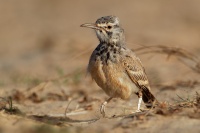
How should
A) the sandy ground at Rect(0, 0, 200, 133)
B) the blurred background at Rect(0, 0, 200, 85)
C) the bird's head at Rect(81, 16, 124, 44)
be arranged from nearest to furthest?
1. the sandy ground at Rect(0, 0, 200, 133)
2. the bird's head at Rect(81, 16, 124, 44)
3. the blurred background at Rect(0, 0, 200, 85)

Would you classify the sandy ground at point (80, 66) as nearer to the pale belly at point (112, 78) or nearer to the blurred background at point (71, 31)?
the blurred background at point (71, 31)

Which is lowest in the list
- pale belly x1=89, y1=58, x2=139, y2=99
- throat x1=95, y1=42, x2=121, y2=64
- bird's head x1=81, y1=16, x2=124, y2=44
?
pale belly x1=89, y1=58, x2=139, y2=99

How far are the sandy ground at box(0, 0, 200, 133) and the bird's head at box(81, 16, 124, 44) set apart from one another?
Result: 0.88m

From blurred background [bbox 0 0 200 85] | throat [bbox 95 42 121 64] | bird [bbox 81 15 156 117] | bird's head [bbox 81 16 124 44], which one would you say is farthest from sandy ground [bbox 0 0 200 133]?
bird's head [bbox 81 16 124 44]

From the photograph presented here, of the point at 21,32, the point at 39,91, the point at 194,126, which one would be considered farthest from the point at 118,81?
the point at 21,32

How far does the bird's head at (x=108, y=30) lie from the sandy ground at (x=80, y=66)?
88 cm

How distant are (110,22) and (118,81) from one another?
81 centimetres

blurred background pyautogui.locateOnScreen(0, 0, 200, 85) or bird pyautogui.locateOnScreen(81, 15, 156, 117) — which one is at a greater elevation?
blurred background pyautogui.locateOnScreen(0, 0, 200, 85)

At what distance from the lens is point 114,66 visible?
299 inches

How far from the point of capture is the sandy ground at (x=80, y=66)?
23.2ft

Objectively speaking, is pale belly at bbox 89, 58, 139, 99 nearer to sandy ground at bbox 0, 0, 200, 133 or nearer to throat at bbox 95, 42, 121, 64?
throat at bbox 95, 42, 121, 64

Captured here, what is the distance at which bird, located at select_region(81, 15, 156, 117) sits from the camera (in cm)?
755

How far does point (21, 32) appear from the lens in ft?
59.6

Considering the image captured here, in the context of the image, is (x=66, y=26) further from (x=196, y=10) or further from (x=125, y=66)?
(x=125, y=66)
